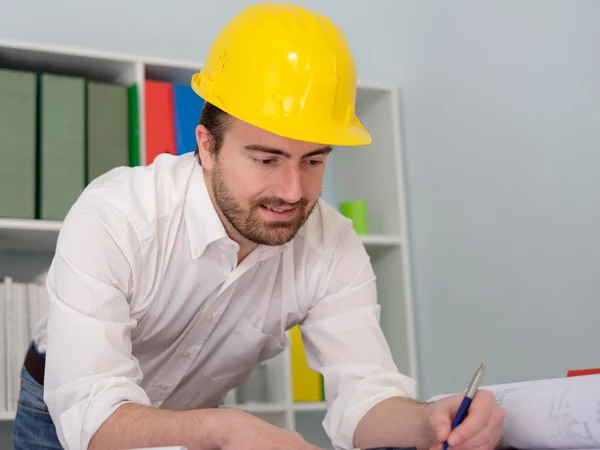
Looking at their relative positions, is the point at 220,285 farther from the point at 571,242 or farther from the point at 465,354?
the point at 465,354

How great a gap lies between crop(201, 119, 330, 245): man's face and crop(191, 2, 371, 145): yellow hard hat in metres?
0.04

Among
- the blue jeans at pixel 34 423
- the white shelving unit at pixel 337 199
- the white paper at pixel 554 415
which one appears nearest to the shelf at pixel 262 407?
the white shelving unit at pixel 337 199

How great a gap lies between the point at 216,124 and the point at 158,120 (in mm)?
830

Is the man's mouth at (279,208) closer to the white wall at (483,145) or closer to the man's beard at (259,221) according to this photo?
the man's beard at (259,221)

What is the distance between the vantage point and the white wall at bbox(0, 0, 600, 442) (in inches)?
76.9

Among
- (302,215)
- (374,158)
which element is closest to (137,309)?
(302,215)

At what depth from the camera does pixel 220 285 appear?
58.1 inches

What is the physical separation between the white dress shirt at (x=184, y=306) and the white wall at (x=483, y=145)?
0.68m

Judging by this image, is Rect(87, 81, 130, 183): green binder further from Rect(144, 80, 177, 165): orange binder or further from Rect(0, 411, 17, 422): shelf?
Rect(0, 411, 17, 422): shelf

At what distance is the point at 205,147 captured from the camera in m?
1.49

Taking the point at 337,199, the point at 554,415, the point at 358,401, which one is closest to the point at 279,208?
the point at 358,401

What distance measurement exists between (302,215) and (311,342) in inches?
10.2

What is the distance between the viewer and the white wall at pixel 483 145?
6.41 ft

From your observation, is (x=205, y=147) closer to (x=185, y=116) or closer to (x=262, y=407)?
(x=185, y=116)
